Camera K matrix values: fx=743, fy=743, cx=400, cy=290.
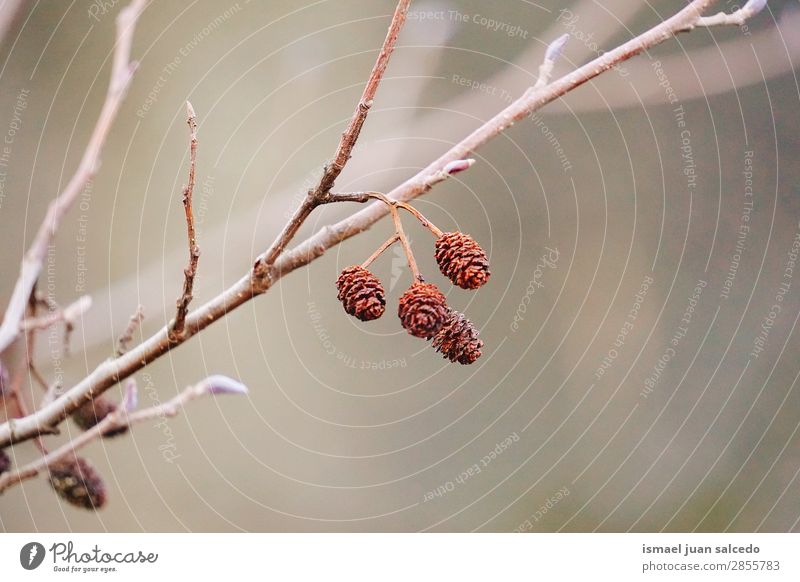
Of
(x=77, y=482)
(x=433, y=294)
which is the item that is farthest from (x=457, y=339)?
(x=77, y=482)

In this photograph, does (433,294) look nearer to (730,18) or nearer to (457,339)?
(457,339)

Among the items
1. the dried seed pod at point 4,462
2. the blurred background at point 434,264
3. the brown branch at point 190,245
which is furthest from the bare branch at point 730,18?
the dried seed pod at point 4,462

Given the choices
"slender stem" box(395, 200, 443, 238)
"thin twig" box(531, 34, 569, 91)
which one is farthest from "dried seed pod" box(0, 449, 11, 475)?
"thin twig" box(531, 34, 569, 91)

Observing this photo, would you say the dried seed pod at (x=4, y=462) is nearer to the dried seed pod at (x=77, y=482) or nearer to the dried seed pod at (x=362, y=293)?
the dried seed pod at (x=77, y=482)
